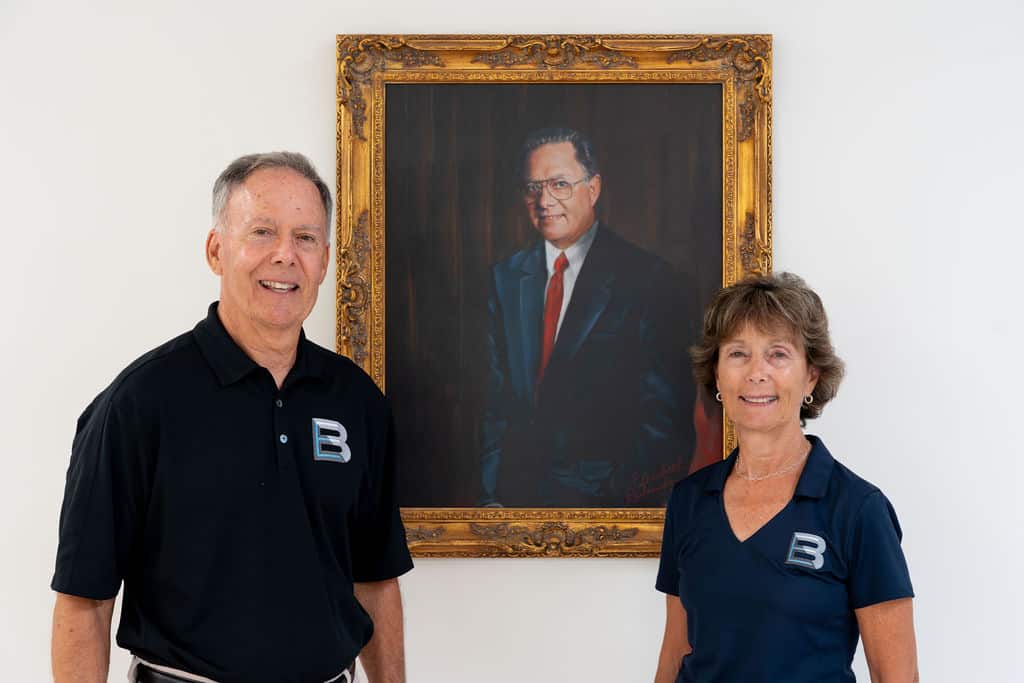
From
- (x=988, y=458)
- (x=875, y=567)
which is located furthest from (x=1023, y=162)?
(x=875, y=567)

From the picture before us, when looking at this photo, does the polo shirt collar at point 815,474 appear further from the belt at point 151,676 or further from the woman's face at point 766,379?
the belt at point 151,676

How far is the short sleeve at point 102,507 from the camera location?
1653mm

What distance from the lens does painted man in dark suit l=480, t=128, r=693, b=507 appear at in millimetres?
2309

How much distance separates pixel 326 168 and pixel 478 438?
774 millimetres

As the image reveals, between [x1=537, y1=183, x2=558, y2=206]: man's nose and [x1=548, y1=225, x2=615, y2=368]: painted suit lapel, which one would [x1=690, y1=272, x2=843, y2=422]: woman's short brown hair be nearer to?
[x1=548, y1=225, x2=615, y2=368]: painted suit lapel

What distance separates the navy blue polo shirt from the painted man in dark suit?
48 cm

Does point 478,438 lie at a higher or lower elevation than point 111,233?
lower

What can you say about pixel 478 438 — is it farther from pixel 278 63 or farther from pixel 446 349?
pixel 278 63

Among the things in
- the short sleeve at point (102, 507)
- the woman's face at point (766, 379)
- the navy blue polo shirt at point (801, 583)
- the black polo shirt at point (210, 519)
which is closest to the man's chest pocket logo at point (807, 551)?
the navy blue polo shirt at point (801, 583)

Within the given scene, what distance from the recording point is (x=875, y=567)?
171 cm

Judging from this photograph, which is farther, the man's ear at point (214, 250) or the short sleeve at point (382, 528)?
the short sleeve at point (382, 528)

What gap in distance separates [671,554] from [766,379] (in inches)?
17.3

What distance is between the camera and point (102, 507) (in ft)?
5.47
